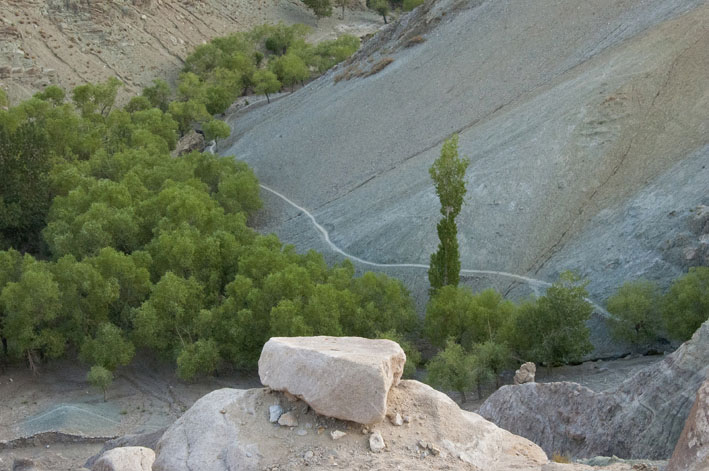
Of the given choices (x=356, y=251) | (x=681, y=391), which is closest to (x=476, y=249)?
(x=356, y=251)

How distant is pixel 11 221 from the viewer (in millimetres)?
41406

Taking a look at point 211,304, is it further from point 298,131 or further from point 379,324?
point 298,131

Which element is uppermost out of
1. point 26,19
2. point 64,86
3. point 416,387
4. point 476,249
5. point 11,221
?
point 26,19

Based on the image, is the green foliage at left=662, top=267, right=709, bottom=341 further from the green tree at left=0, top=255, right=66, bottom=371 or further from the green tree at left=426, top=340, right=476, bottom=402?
the green tree at left=0, top=255, right=66, bottom=371

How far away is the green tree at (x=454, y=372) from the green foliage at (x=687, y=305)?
7043 mm

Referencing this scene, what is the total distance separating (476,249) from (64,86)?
1855 inches

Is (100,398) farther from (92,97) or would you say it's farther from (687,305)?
(92,97)

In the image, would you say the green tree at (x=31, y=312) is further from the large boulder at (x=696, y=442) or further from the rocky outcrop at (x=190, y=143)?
the rocky outcrop at (x=190, y=143)

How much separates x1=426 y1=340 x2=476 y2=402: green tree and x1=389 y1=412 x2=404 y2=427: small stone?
541 inches

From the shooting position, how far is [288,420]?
1348 centimetres

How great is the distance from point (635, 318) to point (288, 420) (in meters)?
19.3

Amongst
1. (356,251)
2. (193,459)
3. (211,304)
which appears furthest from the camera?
(356,251)

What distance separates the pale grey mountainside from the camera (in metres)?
36.7

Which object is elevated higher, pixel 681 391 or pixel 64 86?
pixel 64 86
